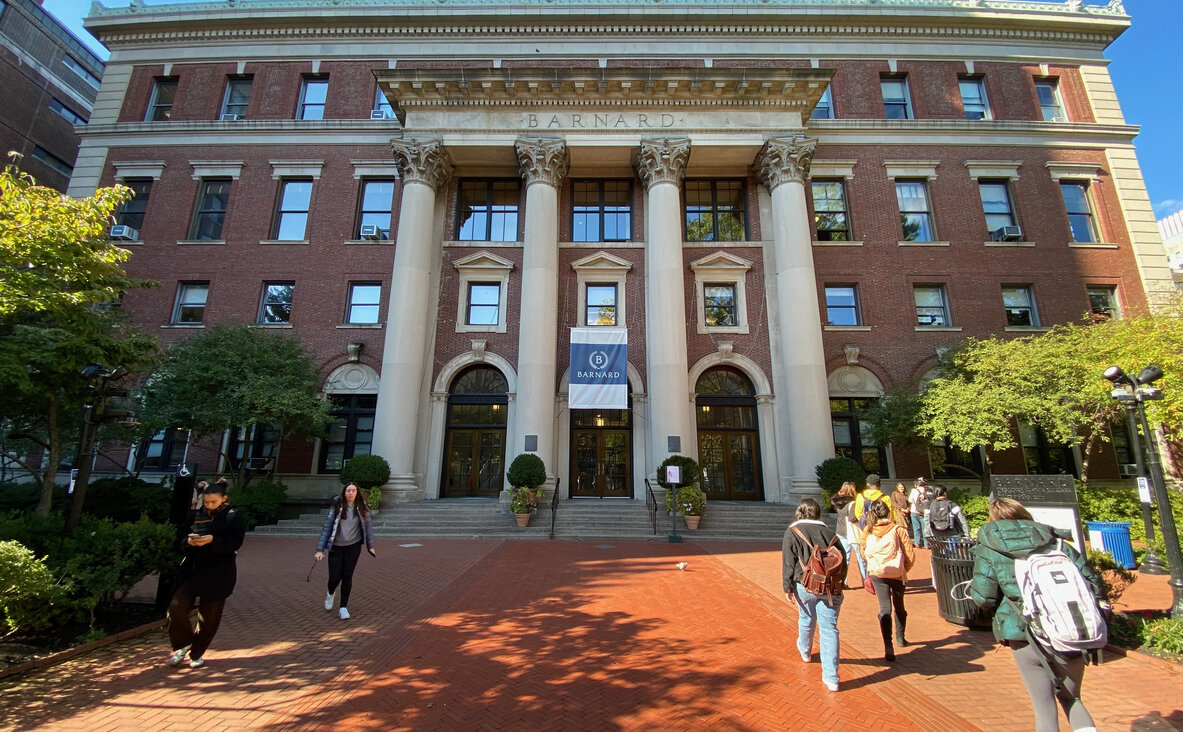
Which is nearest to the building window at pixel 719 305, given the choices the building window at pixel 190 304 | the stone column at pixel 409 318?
the stone column at pixel 409 318

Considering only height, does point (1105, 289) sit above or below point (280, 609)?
above

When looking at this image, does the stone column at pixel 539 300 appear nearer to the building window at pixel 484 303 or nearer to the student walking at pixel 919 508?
the building window at pixel 484 303

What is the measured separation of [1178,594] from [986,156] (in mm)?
22271

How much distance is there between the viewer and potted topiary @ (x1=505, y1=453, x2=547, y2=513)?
15.6 m

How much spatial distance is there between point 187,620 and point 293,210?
21.3 meters

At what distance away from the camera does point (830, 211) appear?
2152 centimetres

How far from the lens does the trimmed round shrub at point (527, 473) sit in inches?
615

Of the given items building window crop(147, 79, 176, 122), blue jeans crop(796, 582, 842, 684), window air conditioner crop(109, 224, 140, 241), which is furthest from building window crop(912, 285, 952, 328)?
building window crop(147, 79, 176, 122)

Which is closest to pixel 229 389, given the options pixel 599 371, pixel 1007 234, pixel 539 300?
pixel 539 300

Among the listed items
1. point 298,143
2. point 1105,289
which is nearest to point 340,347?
point 298,143

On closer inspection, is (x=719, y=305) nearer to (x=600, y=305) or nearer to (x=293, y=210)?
(x=600, y=305)

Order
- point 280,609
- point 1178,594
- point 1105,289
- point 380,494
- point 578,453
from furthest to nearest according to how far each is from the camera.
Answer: point 1105,289 < point 578,453 < point 380,494 < point 280,609 < point 1178,594

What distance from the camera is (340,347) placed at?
20.0 metres

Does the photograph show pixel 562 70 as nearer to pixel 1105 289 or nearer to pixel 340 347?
pixel 340 347
